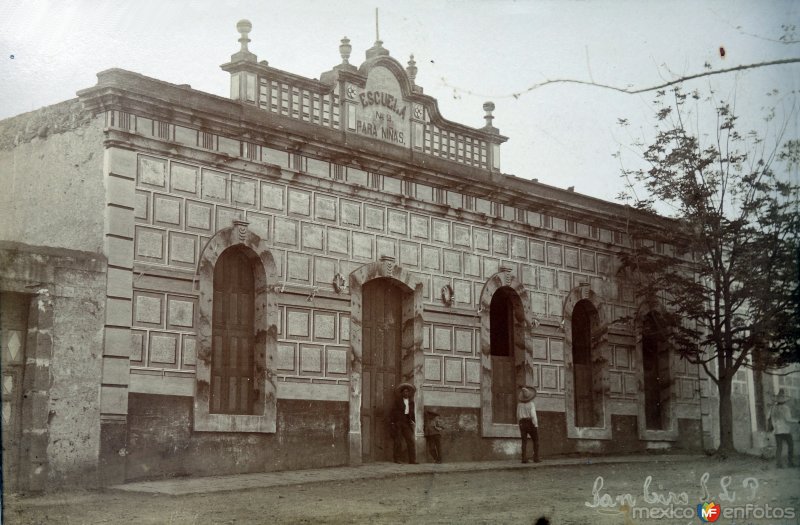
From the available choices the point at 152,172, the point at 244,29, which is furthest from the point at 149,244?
the point at 244,29

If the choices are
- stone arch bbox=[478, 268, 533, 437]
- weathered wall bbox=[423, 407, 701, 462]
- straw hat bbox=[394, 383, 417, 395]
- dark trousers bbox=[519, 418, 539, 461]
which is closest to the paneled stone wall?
stone arch bbox=[478, 268, 533, 437]

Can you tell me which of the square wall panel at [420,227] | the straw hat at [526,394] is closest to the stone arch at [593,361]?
the straw hat at [526,394]

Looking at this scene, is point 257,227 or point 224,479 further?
point 257,227

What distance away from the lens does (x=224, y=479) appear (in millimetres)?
14070

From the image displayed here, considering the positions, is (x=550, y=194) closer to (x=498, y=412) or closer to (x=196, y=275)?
(x=498, y=412)

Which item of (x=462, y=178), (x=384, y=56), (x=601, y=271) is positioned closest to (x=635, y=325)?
(x=601, y=271)

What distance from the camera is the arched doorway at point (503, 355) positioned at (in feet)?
65.1

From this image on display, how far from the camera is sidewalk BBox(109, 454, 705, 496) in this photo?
12.9 m

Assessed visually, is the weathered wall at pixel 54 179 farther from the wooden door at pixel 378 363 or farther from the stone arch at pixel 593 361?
the stone arch at pixel 593 361

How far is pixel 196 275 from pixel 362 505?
4502 mm

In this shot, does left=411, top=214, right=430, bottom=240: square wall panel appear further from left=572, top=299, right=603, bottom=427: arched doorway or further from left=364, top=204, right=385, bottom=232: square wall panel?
left=572, top=299, right=603, bottom=427: arched doorway

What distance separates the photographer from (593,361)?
21.5 m

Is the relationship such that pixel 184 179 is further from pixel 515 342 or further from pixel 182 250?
pixel 515 342

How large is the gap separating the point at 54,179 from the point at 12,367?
10.8ft
